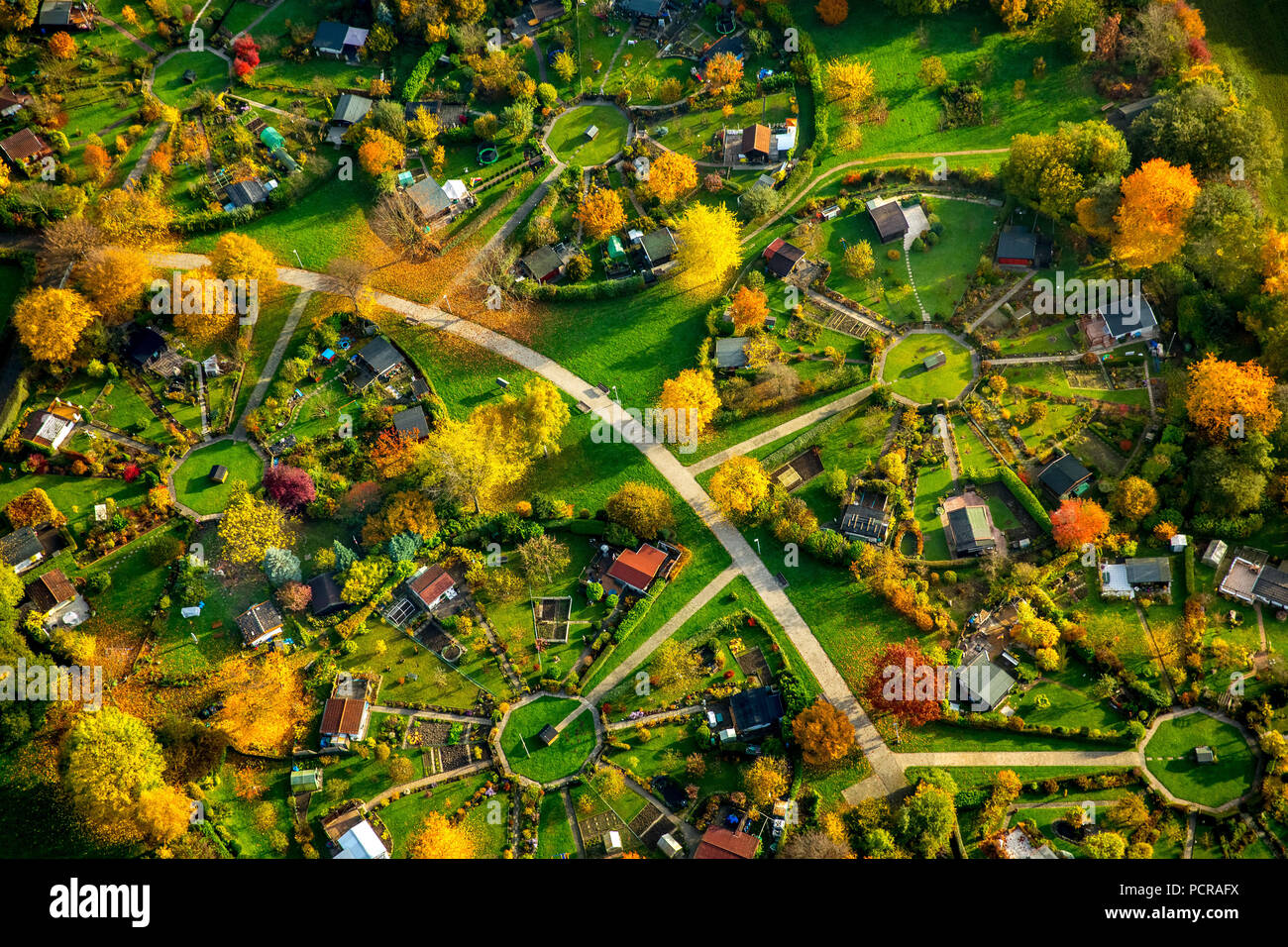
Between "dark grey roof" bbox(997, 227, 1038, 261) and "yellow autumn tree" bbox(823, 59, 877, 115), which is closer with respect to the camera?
"dark grey roof" bbox(997, 227, 1038, 261)

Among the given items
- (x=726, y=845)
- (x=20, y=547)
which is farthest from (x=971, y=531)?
(x=20, y=547)

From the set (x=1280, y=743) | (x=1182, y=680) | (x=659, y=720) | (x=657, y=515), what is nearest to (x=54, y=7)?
(x=657, y=515)

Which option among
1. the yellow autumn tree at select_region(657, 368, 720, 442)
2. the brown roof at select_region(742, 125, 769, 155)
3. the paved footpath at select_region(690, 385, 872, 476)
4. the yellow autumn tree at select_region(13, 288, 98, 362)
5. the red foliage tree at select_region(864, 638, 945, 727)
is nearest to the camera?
the red foliage tree at select_region(864, 638, 945, 727)

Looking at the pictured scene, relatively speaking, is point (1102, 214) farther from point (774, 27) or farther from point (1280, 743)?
point (1280, 743)

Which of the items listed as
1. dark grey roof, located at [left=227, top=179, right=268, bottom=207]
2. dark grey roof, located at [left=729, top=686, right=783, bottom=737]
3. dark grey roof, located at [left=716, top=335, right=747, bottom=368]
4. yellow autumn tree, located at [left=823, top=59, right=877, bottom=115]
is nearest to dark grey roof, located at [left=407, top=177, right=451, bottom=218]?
dark grey roof, located at [left=227, top=179, right=268, bottom=207]

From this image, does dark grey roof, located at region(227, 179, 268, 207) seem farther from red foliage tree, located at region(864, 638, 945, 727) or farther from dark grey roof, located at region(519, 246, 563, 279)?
red foliage tree, located at region(864, 638, 945, 727)

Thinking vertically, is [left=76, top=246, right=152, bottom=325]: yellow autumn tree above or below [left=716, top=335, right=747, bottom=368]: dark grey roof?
above
